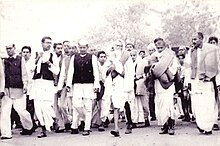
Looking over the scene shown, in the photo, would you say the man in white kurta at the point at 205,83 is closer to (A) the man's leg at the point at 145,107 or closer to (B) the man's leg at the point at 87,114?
(A) the man's leg at the point at 145,107

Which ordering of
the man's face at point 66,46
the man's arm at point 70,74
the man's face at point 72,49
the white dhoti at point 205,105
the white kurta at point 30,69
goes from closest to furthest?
1. the white dhoti at point 205,105
2. the man's arm at point 70,74
3. the white kurta at point 30,69
4. the man's face at point 72,49
5. the man's face at point 66,46

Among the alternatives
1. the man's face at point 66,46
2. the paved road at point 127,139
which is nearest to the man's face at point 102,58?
the man's face at point 66,46

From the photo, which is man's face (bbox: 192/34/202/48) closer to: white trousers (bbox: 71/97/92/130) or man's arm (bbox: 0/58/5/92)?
white trousers (bbox: 71/97/92/130)

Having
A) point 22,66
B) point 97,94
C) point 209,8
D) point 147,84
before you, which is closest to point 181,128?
point 147,84

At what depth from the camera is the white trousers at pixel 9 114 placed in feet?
19.1

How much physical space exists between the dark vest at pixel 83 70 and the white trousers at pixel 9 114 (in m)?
0.85

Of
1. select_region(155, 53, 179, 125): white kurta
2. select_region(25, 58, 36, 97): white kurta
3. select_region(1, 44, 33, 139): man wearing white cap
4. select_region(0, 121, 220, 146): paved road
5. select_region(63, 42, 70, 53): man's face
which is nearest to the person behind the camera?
select_region(0, 121, 220, 146): paved road

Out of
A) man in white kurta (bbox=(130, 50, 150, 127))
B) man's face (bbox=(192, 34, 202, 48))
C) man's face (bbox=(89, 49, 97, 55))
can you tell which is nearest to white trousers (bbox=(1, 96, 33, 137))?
man's face (bbox=(89, 49, 97, 55))

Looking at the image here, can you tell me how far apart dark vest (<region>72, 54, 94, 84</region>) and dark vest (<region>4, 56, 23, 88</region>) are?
2.59ft

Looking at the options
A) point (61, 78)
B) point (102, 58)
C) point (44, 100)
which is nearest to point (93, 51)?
point (102, 58)

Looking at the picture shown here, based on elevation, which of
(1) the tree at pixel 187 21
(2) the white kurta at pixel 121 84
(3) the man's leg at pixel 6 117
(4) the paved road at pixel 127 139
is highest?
(1) the tree at pixel 187 21

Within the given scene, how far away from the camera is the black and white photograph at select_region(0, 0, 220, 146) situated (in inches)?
224

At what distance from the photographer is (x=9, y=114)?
5.90 meters

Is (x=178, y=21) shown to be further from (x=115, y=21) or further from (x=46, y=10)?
(x=46, y=10)
